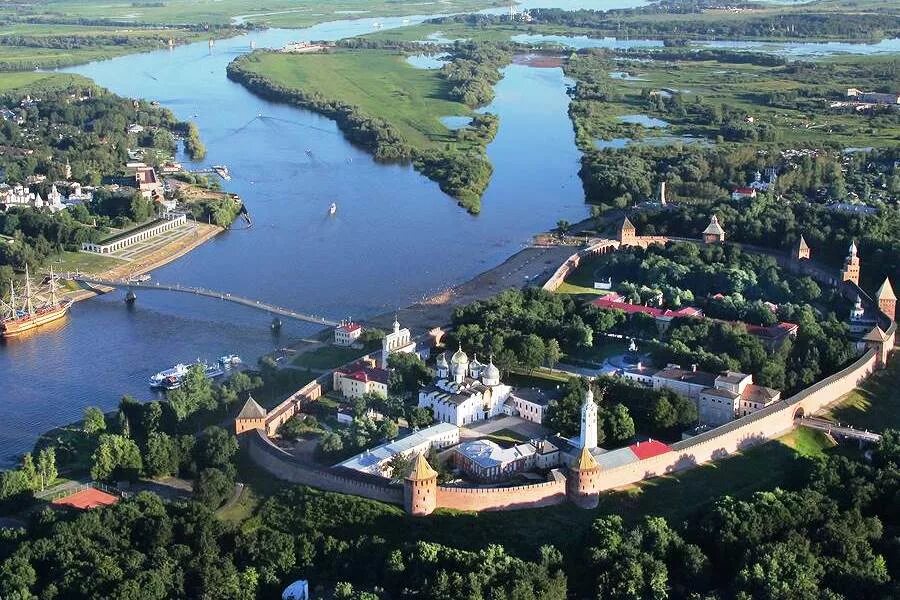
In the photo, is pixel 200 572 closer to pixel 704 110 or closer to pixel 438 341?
pixel 438 341

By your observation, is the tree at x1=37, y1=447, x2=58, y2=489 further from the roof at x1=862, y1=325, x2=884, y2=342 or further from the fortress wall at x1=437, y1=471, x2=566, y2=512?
the roof at x1=862, y1=325, x2=884, y2=342

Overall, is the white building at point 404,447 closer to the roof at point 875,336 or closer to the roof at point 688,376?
the roof at point 688,376

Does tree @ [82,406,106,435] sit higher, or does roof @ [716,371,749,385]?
roof @ [716,371,749,385]

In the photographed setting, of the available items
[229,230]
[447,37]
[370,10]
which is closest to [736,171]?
[229,230]

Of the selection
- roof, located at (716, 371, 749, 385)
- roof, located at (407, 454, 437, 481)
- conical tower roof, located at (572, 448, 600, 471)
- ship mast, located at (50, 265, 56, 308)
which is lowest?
ship mast, located at (50, 265, 56, 308)

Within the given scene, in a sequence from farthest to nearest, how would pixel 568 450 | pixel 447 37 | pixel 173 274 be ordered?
pixel 447 37, pixel 173 274, pixel 568 450

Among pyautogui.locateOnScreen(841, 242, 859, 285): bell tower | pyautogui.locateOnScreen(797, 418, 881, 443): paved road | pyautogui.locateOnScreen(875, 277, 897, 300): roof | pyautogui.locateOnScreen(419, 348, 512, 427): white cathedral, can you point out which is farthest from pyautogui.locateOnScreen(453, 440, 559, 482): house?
pyautogui.locateOnScreen(841, 242, 859, 285): bell tower
